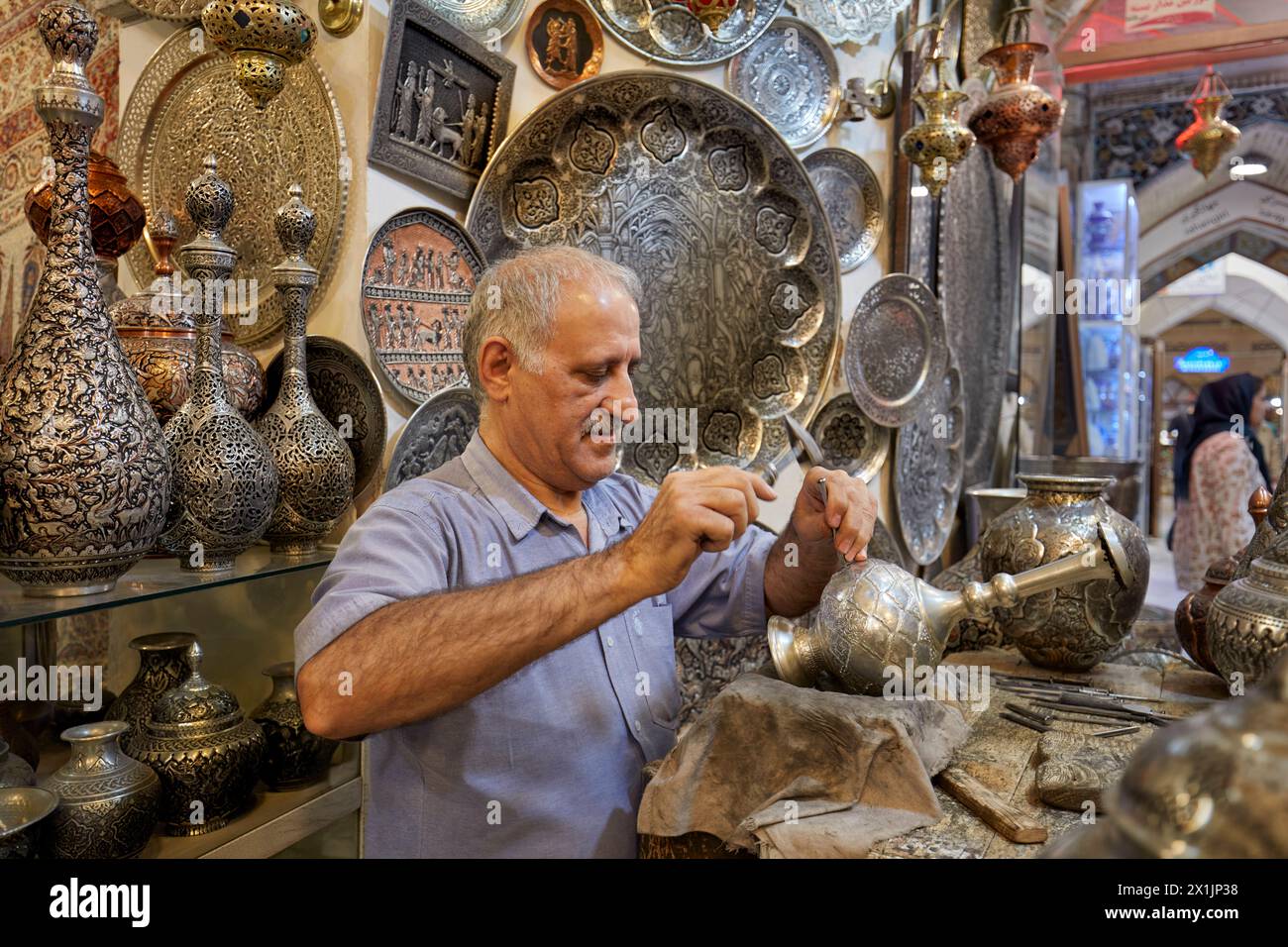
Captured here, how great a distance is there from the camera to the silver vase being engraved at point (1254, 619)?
1.60 m

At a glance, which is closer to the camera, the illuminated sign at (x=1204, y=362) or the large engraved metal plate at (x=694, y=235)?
the large engraved metal plate at (x=694, y=235)

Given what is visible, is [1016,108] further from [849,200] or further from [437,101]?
[437,101]

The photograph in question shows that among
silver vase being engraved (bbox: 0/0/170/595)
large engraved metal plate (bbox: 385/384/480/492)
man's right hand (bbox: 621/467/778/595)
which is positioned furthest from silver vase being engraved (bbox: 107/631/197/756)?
man's right hand (bbox: 621/467/778/595)

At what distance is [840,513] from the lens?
5.40ft

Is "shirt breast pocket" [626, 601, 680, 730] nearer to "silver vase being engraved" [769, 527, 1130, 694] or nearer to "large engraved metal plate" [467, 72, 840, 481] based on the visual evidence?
"silver vase being engraved" [769, 527, 1130, 694]

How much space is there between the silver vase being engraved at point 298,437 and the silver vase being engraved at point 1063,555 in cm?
157

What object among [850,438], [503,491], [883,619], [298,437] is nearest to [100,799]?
[298,437]

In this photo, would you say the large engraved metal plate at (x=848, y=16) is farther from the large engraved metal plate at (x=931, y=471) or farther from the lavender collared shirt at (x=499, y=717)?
the lavender collared shirt at (x=499, y=717)

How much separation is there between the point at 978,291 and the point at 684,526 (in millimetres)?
4200

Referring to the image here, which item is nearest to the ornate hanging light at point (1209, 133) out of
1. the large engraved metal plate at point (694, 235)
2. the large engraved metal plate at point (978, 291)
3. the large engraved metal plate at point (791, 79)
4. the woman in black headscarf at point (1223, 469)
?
the large engraved metal plate at point (978, 291)

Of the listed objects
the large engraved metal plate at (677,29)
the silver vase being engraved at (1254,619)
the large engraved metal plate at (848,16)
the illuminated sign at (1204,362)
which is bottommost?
the silver vase being engraved at (1254,619)

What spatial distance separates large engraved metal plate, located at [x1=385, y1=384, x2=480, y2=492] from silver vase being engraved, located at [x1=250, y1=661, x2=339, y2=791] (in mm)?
517

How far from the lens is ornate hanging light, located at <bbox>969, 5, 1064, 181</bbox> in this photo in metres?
3.33

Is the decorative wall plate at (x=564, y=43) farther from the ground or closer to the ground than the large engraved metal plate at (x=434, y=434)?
farther from the ground
